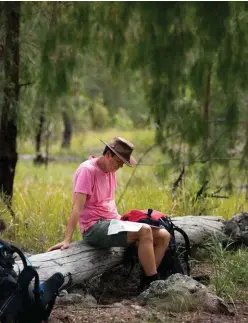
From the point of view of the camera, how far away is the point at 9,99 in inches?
272

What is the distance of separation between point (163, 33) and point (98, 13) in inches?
60.5

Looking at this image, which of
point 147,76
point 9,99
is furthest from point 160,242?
point 147,76

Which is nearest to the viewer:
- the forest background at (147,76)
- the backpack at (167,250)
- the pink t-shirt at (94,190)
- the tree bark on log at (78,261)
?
the tree bark on log at (78,261)

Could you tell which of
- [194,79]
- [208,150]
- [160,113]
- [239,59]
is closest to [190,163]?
[208,150]

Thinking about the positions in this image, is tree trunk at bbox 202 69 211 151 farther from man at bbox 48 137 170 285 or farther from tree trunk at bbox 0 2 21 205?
man at bbox 48 137 170 285

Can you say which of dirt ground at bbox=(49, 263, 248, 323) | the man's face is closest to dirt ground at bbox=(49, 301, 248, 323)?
dirt ground at bbox=(49, 263, 248, 323)

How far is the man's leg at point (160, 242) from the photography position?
16.1ft

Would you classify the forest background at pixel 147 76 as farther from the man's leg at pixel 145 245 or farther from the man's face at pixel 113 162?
the man's leg at pixel 145 245

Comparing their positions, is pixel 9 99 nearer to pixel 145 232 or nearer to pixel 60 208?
pixel 60 208

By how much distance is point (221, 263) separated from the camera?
5.20 m

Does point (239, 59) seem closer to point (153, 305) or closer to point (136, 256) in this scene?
point (136, 256)

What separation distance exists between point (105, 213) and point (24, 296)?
4.21 feet

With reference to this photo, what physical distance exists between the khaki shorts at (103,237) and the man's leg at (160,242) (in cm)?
27

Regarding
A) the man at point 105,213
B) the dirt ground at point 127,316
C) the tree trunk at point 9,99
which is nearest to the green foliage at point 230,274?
the dirt ground at point 127,316
